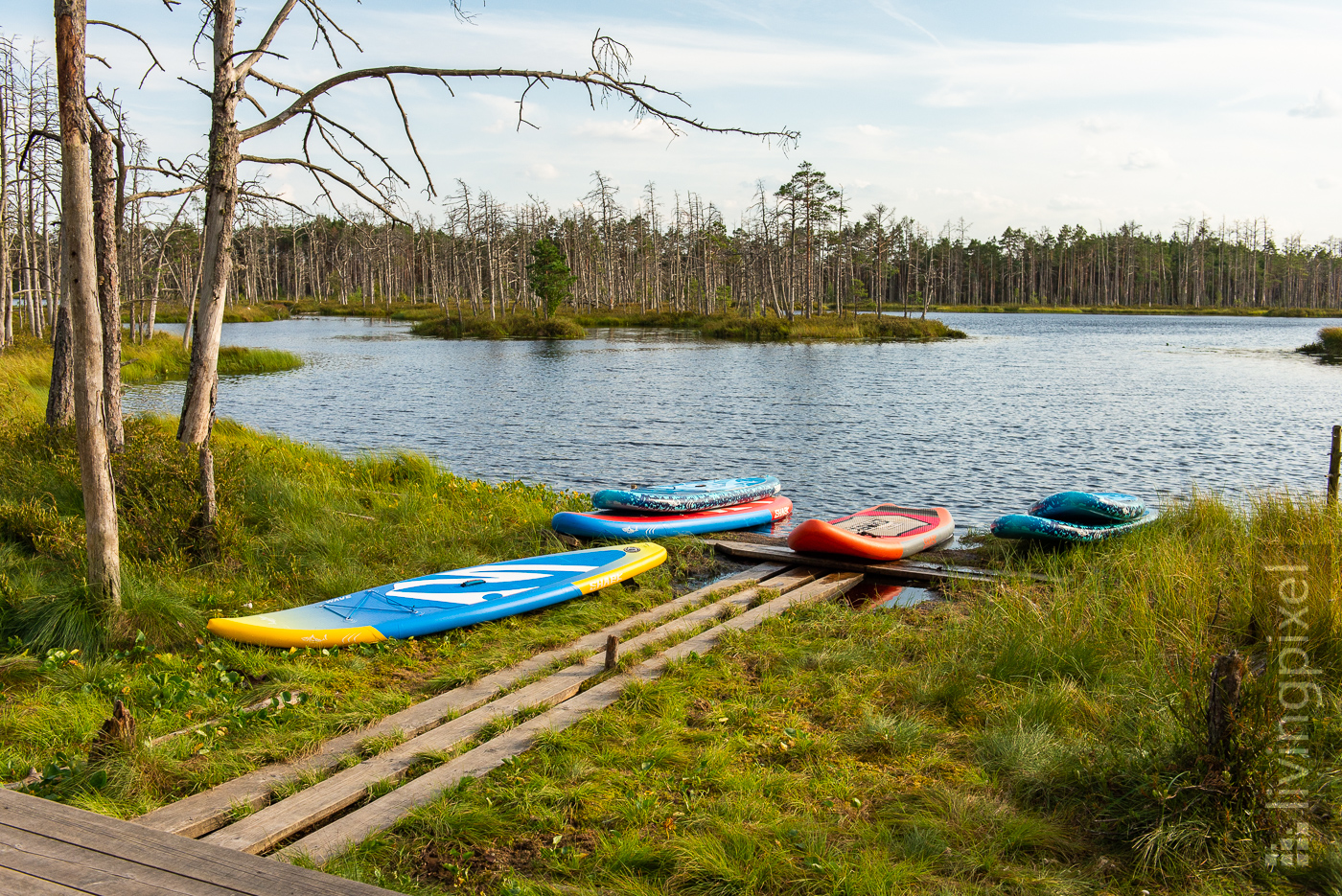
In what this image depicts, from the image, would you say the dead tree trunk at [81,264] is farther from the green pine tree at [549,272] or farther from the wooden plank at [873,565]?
the green pine tree at [549,272]

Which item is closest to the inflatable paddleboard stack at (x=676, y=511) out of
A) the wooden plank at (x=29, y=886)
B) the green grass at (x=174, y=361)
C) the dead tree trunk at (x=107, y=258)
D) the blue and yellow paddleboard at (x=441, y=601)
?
the blue and yellow paddleboard at (x=441, y=601)

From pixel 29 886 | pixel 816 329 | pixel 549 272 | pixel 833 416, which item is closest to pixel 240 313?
pixel 549 272

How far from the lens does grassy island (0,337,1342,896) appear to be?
10.6ft

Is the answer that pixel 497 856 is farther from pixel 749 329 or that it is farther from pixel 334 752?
pixel 749 329

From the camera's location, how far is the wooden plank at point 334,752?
3.49 m

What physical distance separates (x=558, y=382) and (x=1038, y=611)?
2442 centimetres

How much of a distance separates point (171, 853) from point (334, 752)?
5.74 ft

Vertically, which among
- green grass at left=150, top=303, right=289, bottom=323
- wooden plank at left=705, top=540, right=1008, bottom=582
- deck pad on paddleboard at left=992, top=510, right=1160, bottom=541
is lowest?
wooden plank at left=705, top=540, right=1008, bottom=582

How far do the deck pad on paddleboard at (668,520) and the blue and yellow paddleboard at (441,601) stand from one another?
97 cm

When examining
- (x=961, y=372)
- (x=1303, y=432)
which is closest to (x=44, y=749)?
(x=1303, y=432)

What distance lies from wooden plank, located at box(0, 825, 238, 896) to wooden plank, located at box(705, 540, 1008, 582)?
6805 millimetres

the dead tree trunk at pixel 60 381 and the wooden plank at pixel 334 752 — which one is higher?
the dead tree trunk at pixel 60 381

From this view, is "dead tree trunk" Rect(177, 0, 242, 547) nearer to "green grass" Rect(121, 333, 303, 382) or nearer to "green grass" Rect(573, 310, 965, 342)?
"green grass" Rect(121, 333, 303, 382)

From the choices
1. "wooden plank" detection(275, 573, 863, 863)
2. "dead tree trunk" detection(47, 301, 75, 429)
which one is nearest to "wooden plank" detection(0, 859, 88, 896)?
"wooden plank" detection(275, 573, 863, 863)
